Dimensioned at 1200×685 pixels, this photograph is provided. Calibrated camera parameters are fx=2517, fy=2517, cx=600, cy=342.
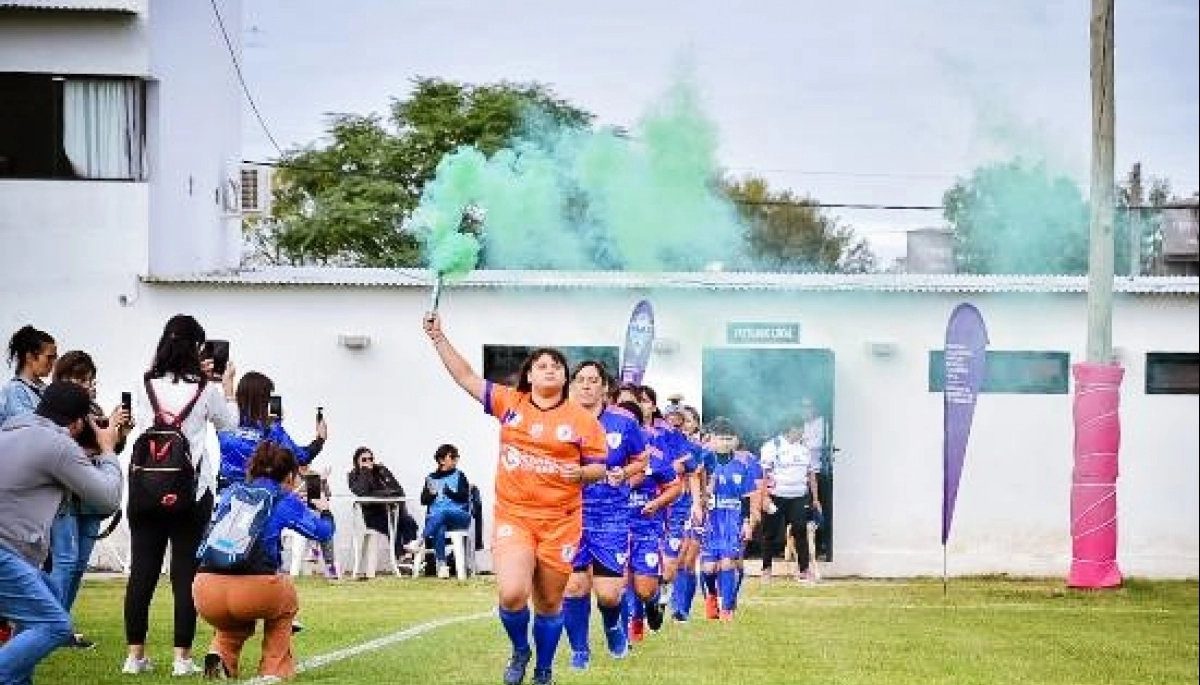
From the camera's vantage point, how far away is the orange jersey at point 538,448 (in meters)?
13.8

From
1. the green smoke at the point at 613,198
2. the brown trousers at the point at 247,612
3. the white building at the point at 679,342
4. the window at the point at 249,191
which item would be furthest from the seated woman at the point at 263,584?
the window at the point at 249,191

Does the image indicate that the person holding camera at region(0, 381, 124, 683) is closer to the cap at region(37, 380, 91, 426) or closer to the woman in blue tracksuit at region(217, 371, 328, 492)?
the cap at region(37, 380, 91, 426)

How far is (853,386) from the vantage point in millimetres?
31453

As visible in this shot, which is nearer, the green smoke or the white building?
the green smoke

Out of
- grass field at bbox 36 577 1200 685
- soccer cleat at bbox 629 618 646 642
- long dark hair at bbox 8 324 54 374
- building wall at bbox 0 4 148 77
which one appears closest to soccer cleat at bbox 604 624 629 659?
grass field at bbox 36 577 1200 685

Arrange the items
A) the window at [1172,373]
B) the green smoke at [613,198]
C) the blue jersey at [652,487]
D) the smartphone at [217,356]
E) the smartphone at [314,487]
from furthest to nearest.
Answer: the window at [1172,373] < the green smoke at [613,198] < the smartphone at [314,487] < the blue jersey at [652,487] < the smartphone at [217,356]

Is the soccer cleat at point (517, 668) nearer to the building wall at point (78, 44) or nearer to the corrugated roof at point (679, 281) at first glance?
the corrugated roof at point (679, 281)

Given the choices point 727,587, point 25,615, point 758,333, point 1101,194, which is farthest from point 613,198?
point 25,615

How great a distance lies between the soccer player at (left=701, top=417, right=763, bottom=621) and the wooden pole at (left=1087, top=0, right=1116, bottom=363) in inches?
265

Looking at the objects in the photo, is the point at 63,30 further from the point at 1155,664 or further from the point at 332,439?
the point at 1155,664

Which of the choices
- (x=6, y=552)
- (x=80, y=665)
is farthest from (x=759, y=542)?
(x=6, y=552)

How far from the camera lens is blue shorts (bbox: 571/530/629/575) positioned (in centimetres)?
1584

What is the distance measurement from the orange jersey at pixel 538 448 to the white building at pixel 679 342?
668 inches

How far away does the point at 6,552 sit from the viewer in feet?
39.3
